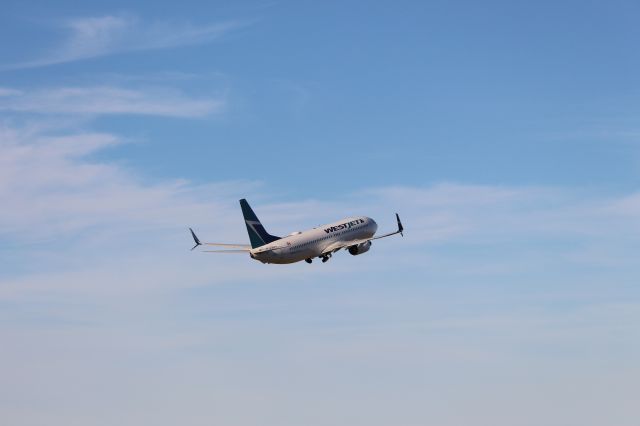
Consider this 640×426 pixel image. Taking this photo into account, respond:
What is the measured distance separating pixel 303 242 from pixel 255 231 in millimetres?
8582

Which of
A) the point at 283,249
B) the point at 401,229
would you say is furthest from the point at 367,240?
the point at 283,249

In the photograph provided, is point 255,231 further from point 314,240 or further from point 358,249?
point 358,249

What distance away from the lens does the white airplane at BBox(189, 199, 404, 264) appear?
167m

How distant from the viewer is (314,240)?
173 meters

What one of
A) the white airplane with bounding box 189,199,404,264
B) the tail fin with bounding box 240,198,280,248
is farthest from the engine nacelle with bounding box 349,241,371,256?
the tail fin with bounding box 240,198,280,248

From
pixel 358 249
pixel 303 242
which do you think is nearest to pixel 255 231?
pixel 303 242

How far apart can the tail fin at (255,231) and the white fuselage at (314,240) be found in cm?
155

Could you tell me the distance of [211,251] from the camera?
17225cm

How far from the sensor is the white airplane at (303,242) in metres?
167

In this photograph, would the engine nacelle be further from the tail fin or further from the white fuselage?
the tail fin

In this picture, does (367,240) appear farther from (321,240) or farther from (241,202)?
(241,202)

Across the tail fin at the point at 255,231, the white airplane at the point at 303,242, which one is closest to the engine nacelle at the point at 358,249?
the white airplane at the point at 303,242

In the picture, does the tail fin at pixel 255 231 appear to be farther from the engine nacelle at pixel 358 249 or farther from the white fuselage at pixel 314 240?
the engine nacelle at pixel 358 249

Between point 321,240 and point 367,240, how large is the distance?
952 cm
